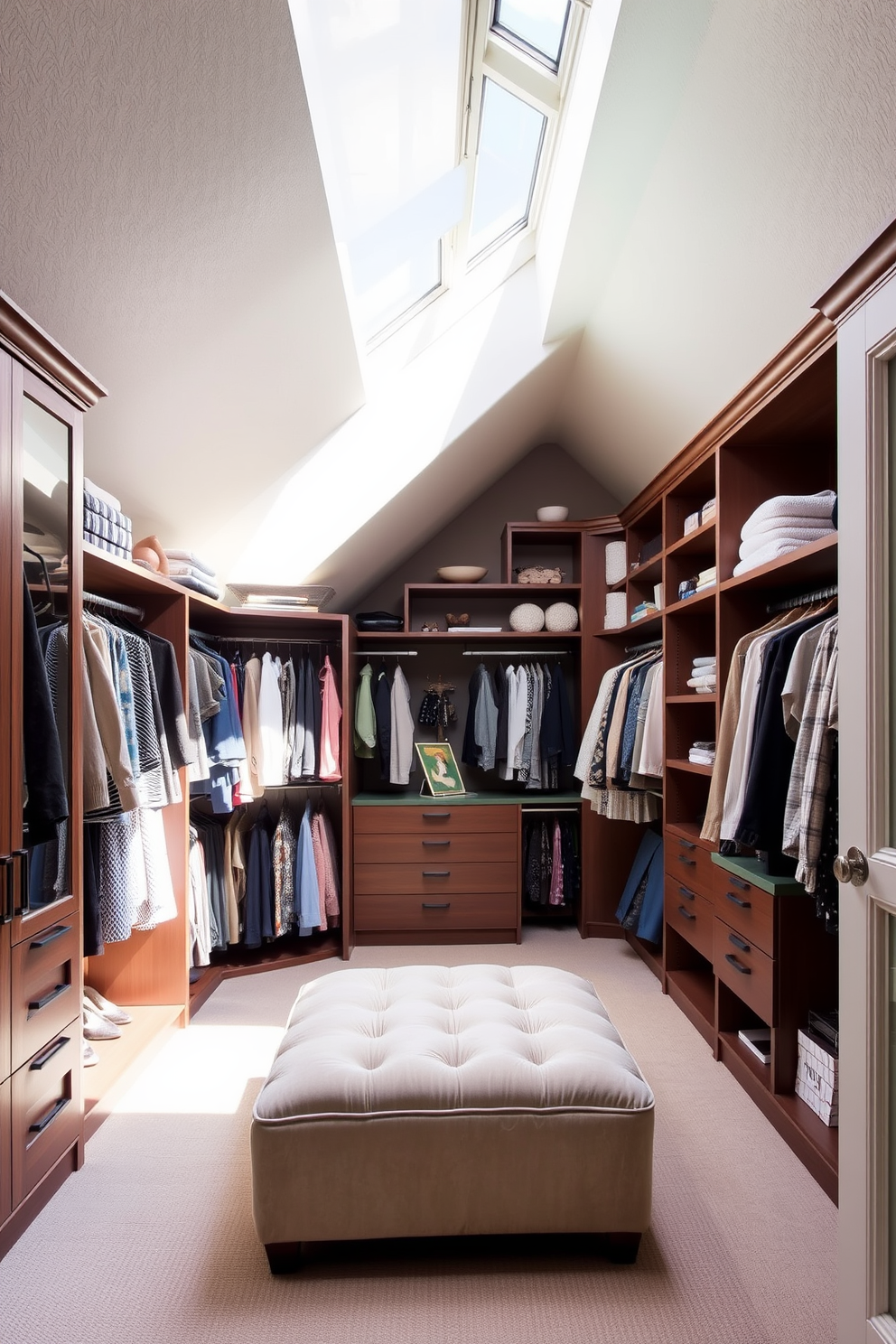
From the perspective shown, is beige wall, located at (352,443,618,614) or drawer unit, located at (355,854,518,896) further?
beige wall, located at (352,443,618,614)

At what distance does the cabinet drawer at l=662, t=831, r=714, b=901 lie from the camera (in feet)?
9.59

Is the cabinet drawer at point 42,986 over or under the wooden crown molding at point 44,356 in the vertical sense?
under

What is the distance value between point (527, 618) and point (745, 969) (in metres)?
2.32

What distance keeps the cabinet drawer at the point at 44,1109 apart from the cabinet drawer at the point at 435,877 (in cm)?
196

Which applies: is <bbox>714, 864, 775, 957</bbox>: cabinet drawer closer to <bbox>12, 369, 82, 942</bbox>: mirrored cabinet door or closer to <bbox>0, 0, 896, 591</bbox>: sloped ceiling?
<bbox>0, 0, 896, 591</bbox>: sloped ceiling

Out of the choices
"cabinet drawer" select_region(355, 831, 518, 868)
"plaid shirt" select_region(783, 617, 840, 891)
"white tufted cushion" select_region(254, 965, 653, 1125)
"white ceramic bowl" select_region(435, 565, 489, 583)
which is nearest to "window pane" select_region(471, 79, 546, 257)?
"white ceramic bowl" select_region(435, 565, 489, 583)

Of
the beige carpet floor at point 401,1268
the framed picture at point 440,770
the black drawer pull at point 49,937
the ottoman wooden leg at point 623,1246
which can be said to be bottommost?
the beige carpet floor at point 401,1268

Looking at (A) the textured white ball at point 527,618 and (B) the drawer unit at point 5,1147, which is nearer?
(B) the drawer unit at point 5,1147

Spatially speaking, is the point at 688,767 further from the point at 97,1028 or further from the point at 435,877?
the point at 97,1028

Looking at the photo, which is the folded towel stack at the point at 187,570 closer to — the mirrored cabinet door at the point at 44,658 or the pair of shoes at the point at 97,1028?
the mirrored cabinet door at the point at 44,658

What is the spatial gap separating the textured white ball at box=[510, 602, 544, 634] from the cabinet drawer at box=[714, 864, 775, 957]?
190 centimetres

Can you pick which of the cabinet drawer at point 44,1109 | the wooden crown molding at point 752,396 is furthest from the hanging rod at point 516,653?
the cabinet drawer at point 44,1109

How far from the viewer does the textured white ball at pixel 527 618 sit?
14.2ft

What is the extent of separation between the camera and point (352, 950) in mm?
3887
